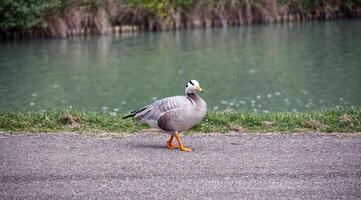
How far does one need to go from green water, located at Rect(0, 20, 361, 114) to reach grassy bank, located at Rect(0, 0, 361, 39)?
1.37 meters

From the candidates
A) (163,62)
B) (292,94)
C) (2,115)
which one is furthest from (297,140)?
(163,62)

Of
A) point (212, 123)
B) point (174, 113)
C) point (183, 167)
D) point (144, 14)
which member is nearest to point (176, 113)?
point (174, 113)

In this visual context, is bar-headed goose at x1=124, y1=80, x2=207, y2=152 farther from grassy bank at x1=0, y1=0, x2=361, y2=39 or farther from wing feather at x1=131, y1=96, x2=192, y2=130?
grassy bank at x1=0, y1=0, x2=361, y2=39

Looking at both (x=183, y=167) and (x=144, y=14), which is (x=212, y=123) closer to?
(x=183, y=167)

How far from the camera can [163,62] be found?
1258 inches

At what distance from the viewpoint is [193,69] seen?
29719 millimetres

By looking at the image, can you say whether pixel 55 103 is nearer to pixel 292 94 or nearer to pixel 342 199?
pixel 292 94

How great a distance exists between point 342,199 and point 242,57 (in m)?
26.1

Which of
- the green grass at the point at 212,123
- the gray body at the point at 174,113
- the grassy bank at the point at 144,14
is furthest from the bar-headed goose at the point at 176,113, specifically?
the grassy bank at the point at 144,14

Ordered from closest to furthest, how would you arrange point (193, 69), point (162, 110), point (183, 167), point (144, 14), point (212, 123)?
point (183, 167) < point (162, 110) < point (212, 123) < point (193, 69) < point (144, 14)

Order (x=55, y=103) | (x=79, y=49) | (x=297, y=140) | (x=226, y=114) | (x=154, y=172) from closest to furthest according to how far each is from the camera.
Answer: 1. (x=154, y=172)
2. (x=297, y=140)
3. (x=226, y=114)
4. (x=55, y=103)
5. (x=79, y=49)

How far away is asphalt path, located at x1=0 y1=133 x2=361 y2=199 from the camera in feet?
24.4

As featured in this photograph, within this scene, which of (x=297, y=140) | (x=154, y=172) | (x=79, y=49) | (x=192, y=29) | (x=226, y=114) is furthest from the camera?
(x=192, y=29)

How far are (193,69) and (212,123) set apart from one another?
18.8m
